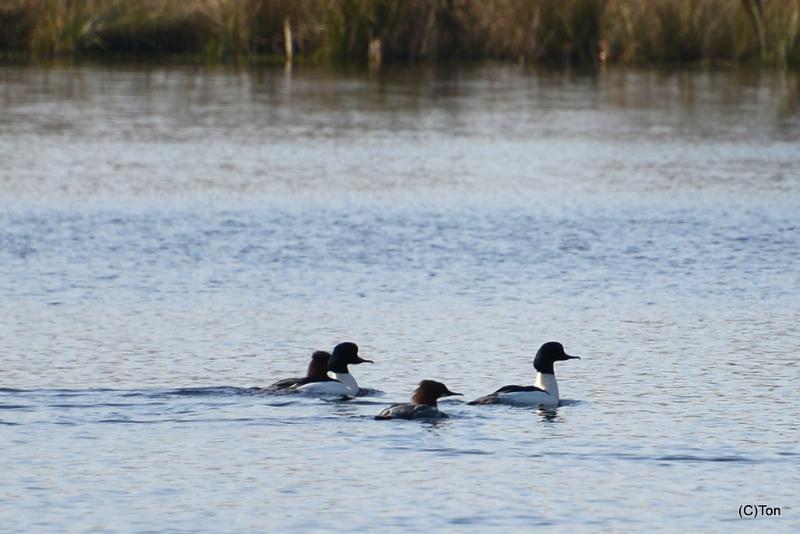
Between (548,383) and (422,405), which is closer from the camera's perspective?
(422,405)

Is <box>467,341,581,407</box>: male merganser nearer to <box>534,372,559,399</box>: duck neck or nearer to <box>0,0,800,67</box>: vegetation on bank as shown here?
<box>534,372,559,399</box>: duck neck

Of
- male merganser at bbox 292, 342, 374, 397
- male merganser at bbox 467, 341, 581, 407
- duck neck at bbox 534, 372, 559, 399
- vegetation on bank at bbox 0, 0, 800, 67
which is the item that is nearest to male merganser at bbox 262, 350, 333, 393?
male merganser at bbox 292, 342, 374, 397

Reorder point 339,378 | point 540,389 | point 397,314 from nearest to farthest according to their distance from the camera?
1. point 540,389
2. point 339,378
3. point 397,314

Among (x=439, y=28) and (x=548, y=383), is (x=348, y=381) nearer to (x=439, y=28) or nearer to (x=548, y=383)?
(x=548, y=383)

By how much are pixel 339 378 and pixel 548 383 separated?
1.38m

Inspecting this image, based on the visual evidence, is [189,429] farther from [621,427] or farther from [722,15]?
[722,15]

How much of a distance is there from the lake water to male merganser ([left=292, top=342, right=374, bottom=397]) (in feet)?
0.33

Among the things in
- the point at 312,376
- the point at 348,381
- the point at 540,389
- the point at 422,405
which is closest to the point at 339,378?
the point at 348,381

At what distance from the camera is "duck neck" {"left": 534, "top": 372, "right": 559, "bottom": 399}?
1173cm

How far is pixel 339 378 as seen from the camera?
11.9 meters

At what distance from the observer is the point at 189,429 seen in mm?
10859

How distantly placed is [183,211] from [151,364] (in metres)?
7.60

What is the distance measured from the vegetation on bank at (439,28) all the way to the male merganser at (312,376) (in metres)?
25.9

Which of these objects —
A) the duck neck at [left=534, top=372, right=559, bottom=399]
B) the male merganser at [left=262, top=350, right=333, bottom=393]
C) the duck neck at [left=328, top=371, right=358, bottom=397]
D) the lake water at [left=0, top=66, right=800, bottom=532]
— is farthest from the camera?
the duck neck at [left=328, top=371, right=358, bottom=397]
